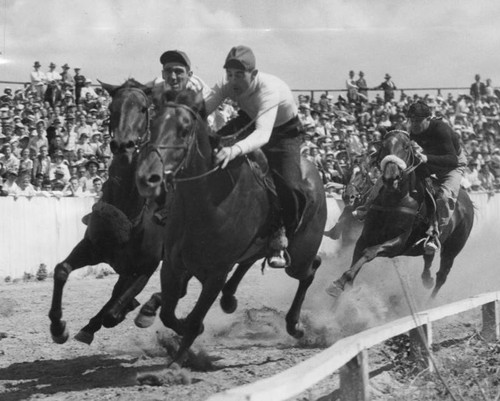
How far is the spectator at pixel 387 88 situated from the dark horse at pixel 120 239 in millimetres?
18860

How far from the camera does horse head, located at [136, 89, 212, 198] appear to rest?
5.86 m

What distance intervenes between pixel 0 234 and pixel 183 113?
883cm

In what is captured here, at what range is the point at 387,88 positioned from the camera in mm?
25953

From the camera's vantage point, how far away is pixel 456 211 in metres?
12.2

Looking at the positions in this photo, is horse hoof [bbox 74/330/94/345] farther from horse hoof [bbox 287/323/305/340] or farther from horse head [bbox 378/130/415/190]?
horse head [bbox 378/130/415/190]

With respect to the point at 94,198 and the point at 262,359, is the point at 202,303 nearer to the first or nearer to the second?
the point at 262,359

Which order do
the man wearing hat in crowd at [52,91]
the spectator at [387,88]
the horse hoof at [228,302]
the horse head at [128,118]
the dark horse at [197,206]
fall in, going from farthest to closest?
the spectator at [387,88] → the man wearing hat in crowd at [52,91] → the horse hoof at [228,302] → the horse head at [128,118] → the dark horse at [197,206]

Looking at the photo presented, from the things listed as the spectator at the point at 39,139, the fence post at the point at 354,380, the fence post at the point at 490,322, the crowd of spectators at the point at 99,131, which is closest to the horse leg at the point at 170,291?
the fence post at the point at 354,380

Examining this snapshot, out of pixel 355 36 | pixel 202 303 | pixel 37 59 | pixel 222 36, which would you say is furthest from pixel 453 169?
pixel 355 36

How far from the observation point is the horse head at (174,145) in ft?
19.2

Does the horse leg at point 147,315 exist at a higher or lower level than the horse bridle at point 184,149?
lower

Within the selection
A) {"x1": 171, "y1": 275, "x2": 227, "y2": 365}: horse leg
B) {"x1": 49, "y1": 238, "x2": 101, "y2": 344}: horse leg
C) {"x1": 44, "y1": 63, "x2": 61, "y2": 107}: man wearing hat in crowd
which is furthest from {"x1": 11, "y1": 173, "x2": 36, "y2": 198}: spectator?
{"x1": 171, "y1": 275, "x2": 227, "y2": 365}: horse leg

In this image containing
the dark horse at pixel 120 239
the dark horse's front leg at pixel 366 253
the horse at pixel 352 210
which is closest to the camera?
the dark horse at pixel 120 239

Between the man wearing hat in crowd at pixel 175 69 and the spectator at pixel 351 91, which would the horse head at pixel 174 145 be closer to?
the man wearing hat in crowd at pixel 175 69
